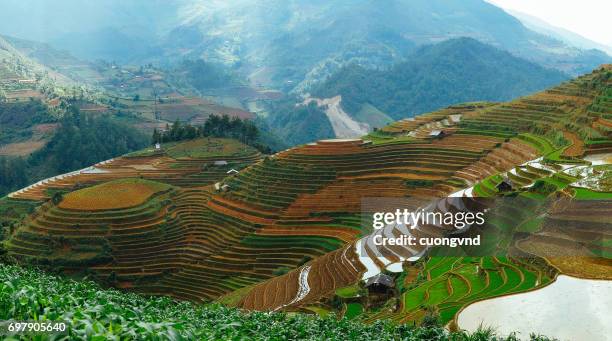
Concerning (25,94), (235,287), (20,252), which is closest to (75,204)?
(20,252)

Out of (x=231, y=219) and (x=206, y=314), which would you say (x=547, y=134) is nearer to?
(x=231, y=219)

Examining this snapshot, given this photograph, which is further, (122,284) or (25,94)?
(25,94)

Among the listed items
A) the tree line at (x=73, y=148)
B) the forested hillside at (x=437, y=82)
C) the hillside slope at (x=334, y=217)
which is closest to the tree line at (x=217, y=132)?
the hillside slope at (x=334, y=217)

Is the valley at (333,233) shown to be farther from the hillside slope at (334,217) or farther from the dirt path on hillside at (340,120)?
the dirt path on hillside at (340,120)

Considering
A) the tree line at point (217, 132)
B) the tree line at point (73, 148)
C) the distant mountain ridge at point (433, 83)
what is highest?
the distant mountain ridge at point (433, 83)

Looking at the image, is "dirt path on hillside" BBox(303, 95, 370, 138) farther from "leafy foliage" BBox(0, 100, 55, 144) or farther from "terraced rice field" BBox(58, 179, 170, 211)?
→ "terraced rice field" BBox(58, 179, 170, 211)

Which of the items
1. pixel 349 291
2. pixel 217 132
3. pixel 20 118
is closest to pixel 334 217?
pixel 349 291
